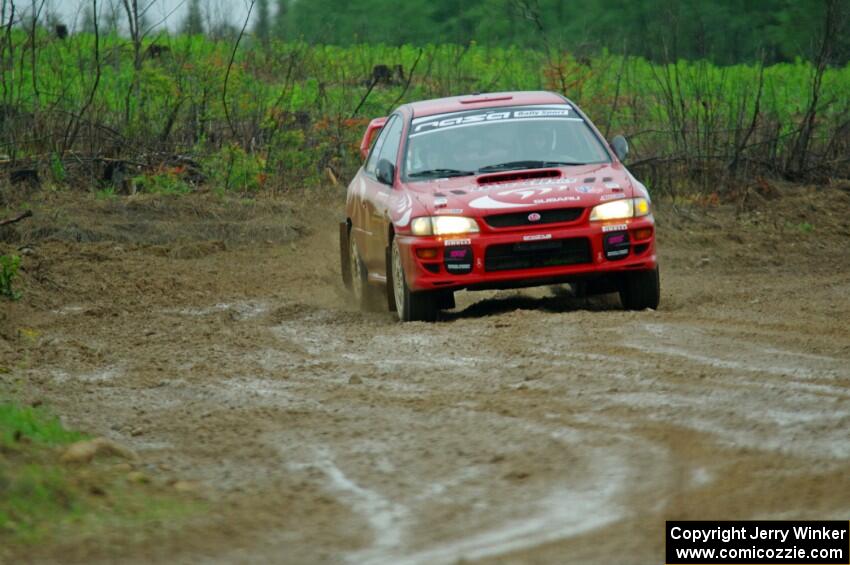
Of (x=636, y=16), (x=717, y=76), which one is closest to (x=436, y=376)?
(x=717, y=76)

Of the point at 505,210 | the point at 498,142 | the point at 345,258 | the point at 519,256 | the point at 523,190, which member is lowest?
the point at 345,258

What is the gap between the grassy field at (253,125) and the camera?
19.2 meters

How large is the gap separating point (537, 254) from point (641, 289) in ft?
2.89

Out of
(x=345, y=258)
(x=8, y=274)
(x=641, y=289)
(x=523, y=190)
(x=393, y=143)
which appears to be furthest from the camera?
(x=345, y=258)

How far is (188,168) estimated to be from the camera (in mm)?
20062

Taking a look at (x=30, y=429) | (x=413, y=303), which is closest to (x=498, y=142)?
(x=413, y=303)

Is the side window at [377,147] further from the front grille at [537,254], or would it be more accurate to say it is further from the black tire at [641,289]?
the black tire at [641,289]

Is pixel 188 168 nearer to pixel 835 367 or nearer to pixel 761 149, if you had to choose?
pixel 761 149

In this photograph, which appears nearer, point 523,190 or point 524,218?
point 524,218

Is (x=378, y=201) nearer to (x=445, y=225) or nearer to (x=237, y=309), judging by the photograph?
(x=445, y=225)

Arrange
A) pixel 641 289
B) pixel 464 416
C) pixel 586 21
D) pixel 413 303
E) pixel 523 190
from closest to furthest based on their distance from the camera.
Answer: pixel 464 416
pixel 523 190
pixel 413 303
pixel 641 289
pixel 586 21

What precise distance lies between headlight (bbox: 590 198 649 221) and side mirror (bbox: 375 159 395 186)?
169 cm

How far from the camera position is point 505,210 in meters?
9.91

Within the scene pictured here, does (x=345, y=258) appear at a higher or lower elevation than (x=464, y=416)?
lower
